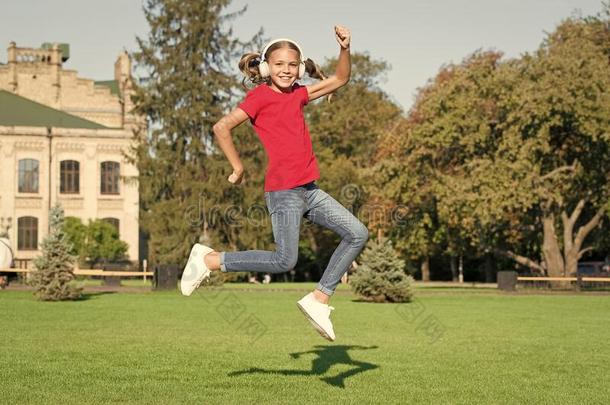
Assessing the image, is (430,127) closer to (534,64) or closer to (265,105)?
(534,64)

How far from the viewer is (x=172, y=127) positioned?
5559cm

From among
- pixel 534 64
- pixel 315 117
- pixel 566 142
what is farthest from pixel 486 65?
pixel 315 117

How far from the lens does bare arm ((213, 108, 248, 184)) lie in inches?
308

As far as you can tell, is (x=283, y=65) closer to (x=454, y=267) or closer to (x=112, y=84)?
(x=454, y=267)

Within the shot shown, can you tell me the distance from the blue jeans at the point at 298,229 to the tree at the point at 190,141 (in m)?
46.3

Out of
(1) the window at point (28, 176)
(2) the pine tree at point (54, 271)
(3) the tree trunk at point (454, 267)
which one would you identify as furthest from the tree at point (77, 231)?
(2) the pine tree at point (54, 271)

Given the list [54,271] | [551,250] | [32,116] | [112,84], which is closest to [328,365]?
[54,271]

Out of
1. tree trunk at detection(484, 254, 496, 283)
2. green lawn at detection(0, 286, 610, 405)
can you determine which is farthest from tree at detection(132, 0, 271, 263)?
green lawn at detection(0, 286, 610, 405)

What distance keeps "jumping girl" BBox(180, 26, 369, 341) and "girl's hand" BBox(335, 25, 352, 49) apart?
11mm

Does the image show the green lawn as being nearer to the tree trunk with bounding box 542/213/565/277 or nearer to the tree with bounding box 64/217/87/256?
the tree trunk with bounding box 542/213/565/277

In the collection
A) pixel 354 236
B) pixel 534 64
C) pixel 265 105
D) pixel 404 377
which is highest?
pixel 534 64

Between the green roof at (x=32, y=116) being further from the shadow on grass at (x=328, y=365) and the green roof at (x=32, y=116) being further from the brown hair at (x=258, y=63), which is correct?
the brown hair at (x=258, y=63)

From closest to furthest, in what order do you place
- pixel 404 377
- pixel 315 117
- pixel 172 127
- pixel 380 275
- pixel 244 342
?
1. pixel 404 377
2. pixel 244 342
3. pixel 380 275
4. pixel 172 127
5. pixel 315 117

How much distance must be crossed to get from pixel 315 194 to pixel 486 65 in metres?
38.0
